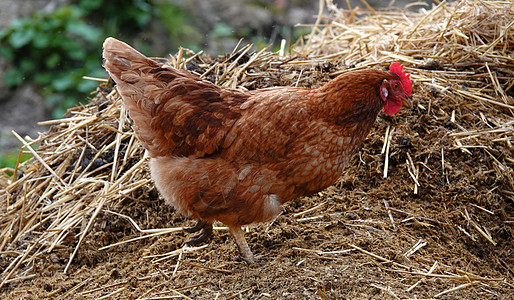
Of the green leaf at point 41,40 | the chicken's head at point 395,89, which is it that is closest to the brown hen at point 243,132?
the chicken's head at point 395,89

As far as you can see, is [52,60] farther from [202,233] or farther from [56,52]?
[202,233]

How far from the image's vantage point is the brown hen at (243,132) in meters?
2.55

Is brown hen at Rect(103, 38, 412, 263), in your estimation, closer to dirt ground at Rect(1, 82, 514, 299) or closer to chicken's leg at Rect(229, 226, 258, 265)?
chicken's leg at Rect(229, 226, 258, 265)

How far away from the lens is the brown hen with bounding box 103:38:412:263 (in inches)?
100

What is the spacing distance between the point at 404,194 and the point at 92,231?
84.2 inches

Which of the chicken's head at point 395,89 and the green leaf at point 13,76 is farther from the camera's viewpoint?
the green leaf at point 13,76

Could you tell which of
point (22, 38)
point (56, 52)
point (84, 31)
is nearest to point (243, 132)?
point (84, 31)

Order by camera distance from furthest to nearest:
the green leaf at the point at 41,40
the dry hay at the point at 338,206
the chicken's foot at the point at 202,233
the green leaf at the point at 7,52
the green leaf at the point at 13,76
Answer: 1. the green leaf at the point at 13,76
2. the green leaf at the point at 7,52
3. the green leaf at the point at 41,40
4. the chicken's foot at the point at 202,233
5. the dry hay at the point at 338,206

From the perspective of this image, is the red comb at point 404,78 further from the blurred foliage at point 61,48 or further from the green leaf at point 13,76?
the green leaf at point 13,76

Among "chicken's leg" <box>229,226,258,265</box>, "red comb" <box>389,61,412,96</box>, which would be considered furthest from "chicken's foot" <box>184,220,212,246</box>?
"red comb" <box>389,61,412,96</box>

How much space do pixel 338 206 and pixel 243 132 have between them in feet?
3.20

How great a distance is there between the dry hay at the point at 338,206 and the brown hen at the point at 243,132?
402mm

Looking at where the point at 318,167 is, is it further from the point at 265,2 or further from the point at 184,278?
the point at 265,2

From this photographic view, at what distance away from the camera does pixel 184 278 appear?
2715mm
